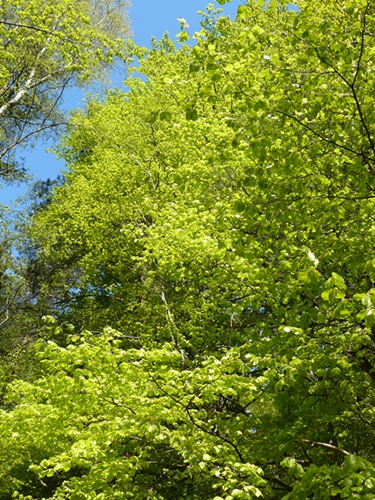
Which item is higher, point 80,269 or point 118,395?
point 80,269

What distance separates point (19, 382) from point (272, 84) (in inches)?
257

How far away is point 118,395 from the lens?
19.2 ft

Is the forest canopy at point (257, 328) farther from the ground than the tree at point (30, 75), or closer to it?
closer to it

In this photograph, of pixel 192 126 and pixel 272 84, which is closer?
pixel 272 84

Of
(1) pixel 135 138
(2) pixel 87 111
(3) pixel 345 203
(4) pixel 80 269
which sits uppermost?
(2) pixel 87 111

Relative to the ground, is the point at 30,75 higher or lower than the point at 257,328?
higher

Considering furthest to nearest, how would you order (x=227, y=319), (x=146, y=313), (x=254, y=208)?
1. (x=146, y=313)
2. (x=227, y=319)
3. (x=254, y=208)

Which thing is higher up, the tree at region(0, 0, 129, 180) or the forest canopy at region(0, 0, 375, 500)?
the tree at region(0, 0, 129, 180)

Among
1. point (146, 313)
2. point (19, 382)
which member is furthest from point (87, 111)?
point (19, 382)

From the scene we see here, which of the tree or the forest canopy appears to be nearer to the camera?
the forest canopy

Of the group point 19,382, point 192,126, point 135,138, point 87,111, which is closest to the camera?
point 19,382

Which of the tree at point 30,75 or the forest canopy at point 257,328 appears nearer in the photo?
the forest canopy at point 257,328

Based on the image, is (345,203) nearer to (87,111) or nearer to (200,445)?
(200,445)

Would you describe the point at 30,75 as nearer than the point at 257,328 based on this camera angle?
No
